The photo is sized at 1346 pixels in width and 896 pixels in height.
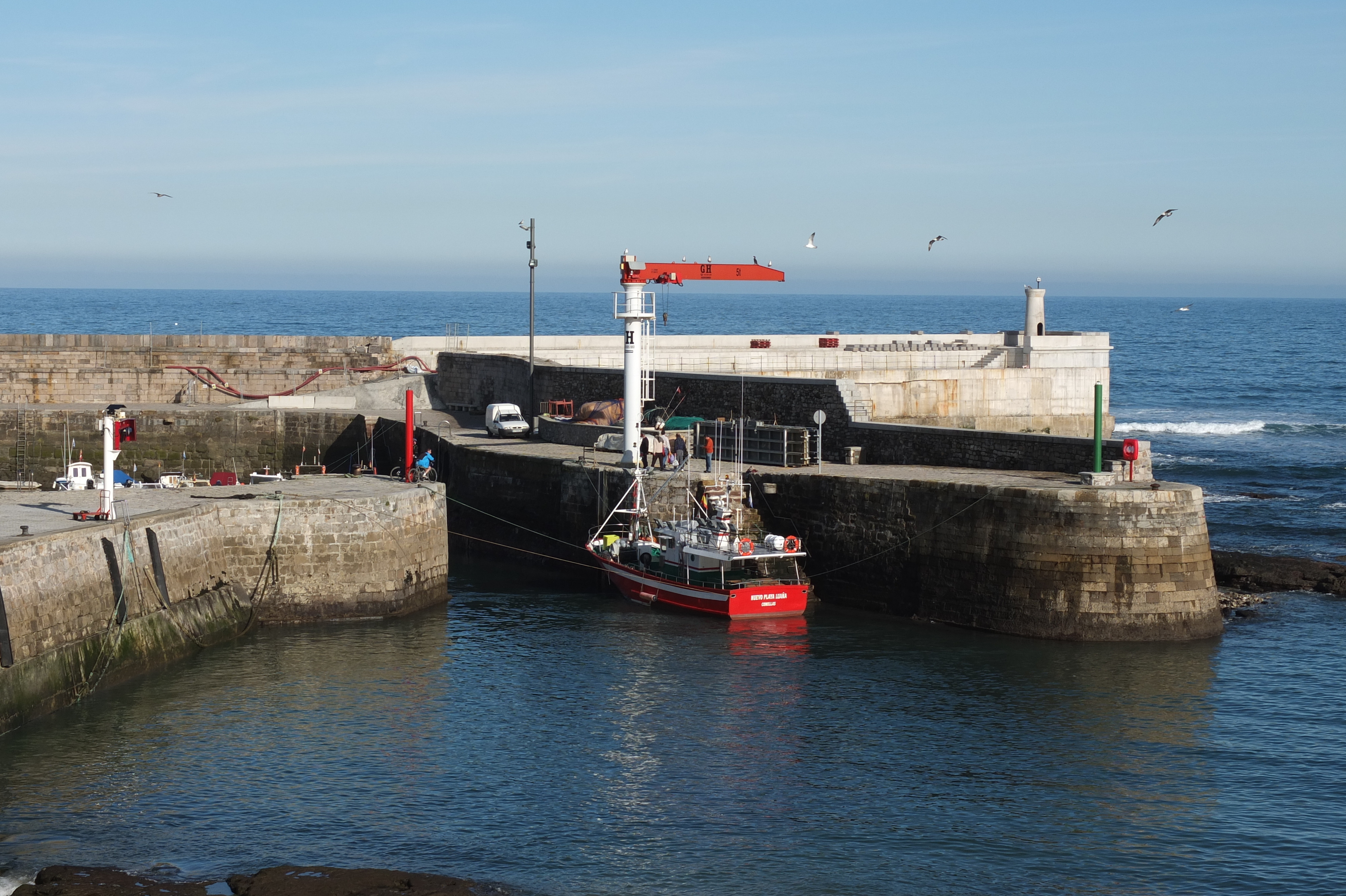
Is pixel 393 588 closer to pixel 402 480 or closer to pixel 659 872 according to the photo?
pixel 402 480

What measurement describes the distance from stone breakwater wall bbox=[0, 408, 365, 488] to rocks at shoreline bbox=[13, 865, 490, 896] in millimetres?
29552

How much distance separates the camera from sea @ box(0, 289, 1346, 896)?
19766 mm

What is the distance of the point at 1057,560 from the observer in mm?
30828

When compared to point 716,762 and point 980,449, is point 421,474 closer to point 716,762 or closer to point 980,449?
point 980,449

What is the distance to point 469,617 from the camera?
33688 mm

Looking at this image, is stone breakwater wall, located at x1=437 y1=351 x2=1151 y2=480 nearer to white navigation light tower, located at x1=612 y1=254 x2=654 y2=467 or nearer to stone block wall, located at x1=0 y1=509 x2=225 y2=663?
white navigation light tower, located at x1=612 y1=254 x2=654 y2=467

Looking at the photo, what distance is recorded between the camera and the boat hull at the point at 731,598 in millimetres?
33125

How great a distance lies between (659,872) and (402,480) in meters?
20.3

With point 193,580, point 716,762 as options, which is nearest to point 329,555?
point 193,580

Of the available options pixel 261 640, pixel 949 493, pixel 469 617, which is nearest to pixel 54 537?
pixel 261 640

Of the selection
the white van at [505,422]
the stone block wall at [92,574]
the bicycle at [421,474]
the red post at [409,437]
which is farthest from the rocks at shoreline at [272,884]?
the white van at [505,422]

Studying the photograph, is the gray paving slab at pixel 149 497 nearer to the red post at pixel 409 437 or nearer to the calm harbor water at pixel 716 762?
the red post at pixel 409 437

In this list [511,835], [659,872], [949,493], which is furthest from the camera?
[949,493]

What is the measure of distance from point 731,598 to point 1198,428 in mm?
52949
